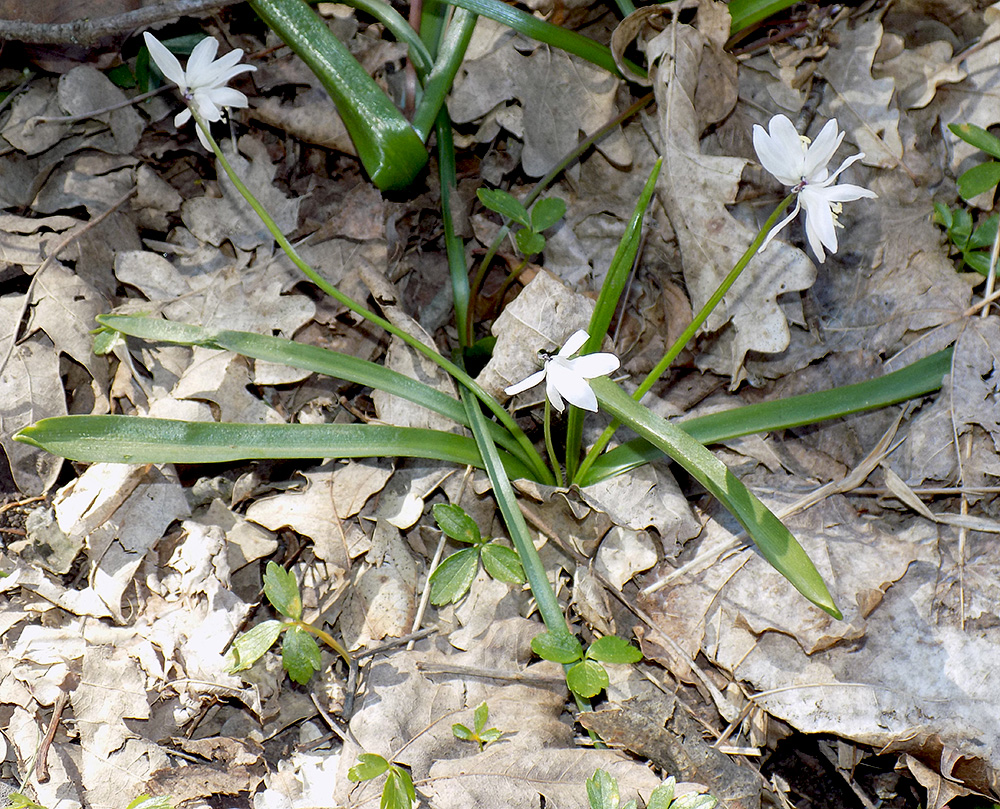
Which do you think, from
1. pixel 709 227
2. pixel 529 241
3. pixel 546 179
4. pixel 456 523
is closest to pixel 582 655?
pixel 456 523

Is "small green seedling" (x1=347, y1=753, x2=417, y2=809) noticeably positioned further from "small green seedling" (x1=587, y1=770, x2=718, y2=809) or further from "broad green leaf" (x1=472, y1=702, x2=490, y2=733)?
"small green seedling" (x1=587, y1=770, x2=718, y2=809)

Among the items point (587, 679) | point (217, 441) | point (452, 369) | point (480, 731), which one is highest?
point (452, 369)

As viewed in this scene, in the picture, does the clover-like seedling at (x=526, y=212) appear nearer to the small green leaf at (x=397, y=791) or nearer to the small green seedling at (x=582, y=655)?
the small green seedling at (x=582, y=655)

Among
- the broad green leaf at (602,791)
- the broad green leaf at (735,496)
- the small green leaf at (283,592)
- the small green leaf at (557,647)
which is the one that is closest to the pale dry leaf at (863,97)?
the broad green leaf at (735,496)

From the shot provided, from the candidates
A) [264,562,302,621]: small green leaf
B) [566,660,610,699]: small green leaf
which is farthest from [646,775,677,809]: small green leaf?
[264,562,302,621]: small green leaf

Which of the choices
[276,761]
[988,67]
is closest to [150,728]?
[276,761]

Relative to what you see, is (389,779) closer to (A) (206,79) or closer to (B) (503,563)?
(B) (503,563)
